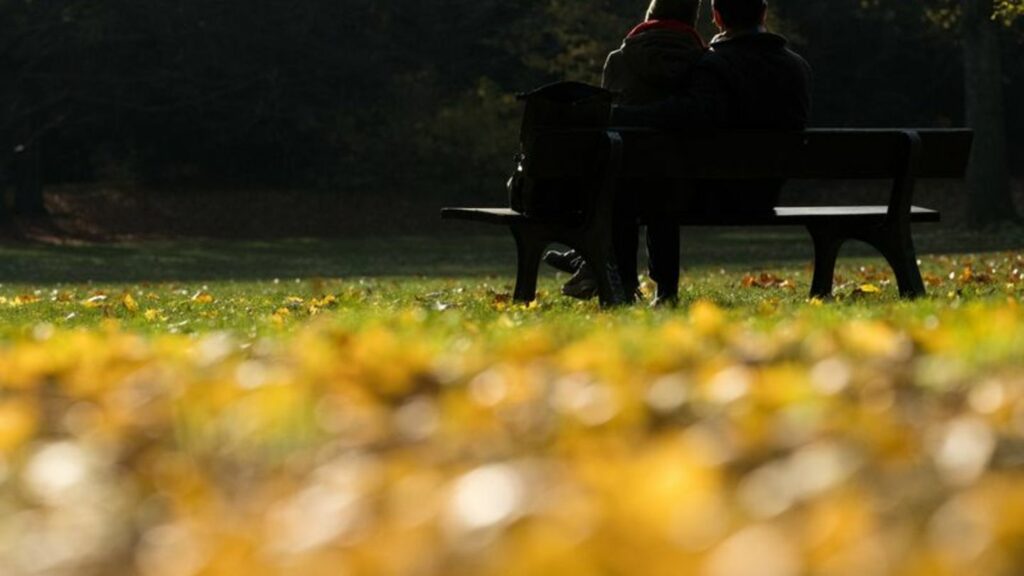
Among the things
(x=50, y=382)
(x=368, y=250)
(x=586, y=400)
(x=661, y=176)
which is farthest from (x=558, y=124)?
(x=368, y=250)

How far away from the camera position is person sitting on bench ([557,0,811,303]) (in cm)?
931

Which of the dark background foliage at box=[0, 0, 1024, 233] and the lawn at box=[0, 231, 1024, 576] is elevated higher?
the lawn at box=[0, 231, 1024, 576]

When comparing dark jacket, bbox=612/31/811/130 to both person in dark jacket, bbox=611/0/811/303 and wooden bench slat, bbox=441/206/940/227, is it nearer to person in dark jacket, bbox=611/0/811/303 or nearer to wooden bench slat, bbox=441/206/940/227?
person in dark jacket, bbox=611/0/811/303

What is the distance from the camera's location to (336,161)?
45219 mm

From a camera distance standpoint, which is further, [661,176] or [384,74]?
[384,74]

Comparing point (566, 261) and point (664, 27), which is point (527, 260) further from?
point (664, 27)

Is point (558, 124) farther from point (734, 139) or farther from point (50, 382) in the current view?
point (50, 382)

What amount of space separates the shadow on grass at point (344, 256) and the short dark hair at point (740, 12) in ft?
38.3

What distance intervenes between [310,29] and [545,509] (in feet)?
134

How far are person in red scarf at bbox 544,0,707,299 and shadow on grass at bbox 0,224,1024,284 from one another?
11111 millimetres

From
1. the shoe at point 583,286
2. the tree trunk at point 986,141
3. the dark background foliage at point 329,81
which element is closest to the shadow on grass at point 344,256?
the tree trunk at point 986,141

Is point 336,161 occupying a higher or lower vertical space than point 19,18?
lower

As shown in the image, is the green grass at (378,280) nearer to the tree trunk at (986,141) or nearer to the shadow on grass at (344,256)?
the shadow on grass at (344,256)

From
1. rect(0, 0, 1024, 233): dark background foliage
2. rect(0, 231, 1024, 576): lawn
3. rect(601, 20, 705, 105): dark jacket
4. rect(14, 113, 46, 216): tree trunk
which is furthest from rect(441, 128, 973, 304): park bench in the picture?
rect(14, 113, 46, 216): tree trunk
